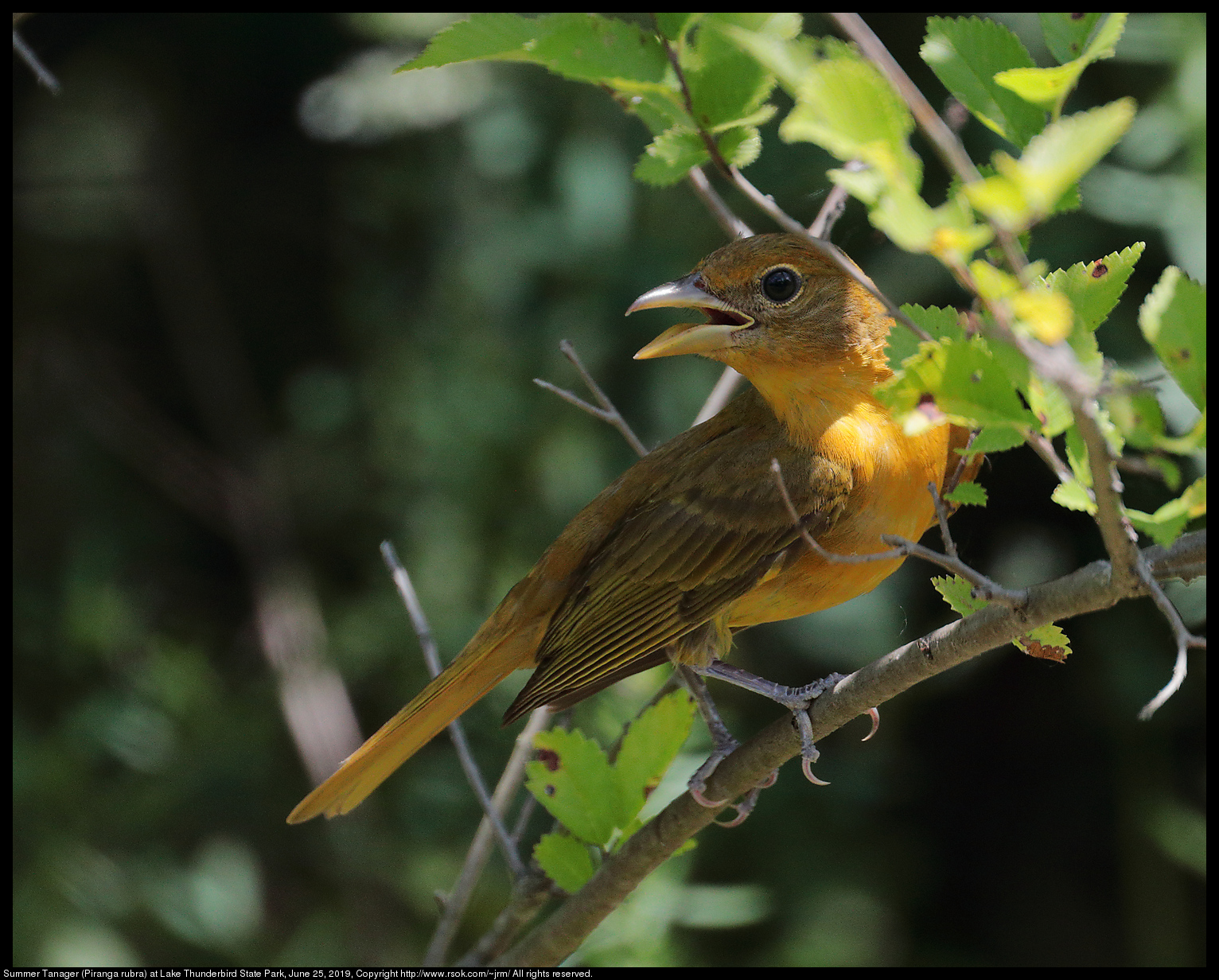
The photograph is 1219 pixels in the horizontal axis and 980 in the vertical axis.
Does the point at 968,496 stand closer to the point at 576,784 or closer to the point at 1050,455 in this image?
the point at 1050,455

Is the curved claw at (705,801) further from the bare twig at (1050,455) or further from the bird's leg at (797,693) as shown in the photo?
the bare twig at (1050,455)

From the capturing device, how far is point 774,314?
2547 millimetres

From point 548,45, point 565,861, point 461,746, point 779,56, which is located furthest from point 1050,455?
point 461,746

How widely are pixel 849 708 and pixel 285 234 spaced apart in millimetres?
4030

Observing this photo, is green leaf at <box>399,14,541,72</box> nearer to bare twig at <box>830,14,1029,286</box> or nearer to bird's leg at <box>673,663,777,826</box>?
bare twig at <box>830,14,1029,286</box>

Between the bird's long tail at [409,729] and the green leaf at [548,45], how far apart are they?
164 cm

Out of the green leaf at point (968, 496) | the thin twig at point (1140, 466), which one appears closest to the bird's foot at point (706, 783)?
the green leaf at point (968, 496)

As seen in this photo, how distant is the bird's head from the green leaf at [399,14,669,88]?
1.22 metres

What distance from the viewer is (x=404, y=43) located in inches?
169

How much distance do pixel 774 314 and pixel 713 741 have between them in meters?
0.98

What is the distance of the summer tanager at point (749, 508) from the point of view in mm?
2418

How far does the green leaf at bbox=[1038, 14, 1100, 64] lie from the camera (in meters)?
1.29

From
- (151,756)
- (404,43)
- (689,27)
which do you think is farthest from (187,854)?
(689,27)

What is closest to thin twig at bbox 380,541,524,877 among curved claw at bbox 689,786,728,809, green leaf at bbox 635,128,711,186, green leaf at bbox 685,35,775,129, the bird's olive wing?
the bird's olive wing
